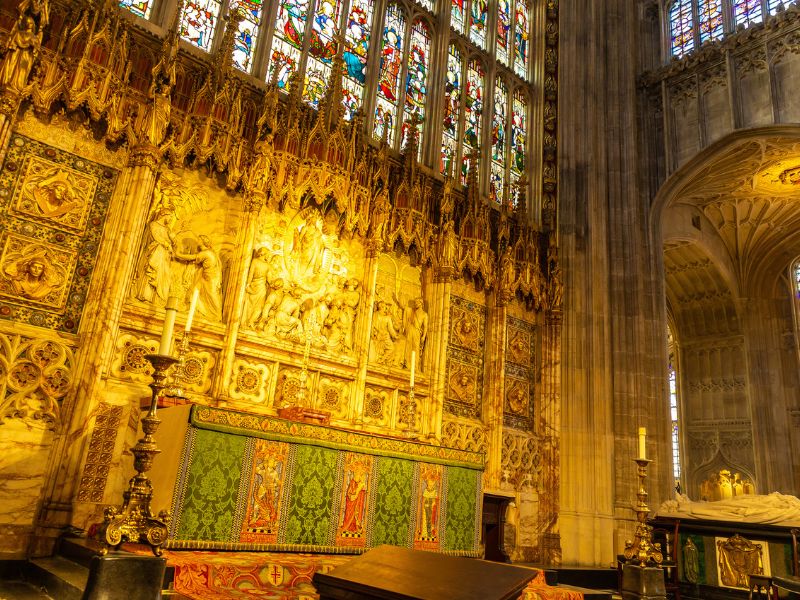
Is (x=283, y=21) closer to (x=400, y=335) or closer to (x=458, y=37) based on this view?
(x=458, y=37)

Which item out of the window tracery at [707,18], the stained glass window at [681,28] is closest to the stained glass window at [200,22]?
the window tracery at [707,18]

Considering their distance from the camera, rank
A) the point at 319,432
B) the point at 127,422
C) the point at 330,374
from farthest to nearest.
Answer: the point at 330,374 < the point at 127,422 < the point at 319,432

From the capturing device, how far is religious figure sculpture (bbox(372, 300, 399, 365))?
938cm

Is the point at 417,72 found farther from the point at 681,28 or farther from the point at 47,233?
the point at 47,233

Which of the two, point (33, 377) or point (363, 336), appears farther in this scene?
point (363, 336)

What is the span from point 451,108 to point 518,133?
2.03 metres

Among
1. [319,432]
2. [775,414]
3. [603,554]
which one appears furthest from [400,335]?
[775,414]

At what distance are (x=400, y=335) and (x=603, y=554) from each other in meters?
5.00

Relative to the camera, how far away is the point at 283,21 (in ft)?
33.4

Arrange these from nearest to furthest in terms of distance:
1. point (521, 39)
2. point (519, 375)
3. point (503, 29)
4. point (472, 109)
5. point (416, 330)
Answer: point (416, 330) < point (519, 375) < point (472, 109) < point (503, 29) < point (521, 39)

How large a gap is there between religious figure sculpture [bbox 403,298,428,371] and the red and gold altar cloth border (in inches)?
104

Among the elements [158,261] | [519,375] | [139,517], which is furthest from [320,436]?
[519,375]

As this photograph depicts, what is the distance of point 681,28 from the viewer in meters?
14.6

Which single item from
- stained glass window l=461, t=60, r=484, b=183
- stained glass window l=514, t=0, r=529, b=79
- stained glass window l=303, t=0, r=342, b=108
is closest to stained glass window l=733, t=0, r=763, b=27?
stained glass window l=514, t=0, r=529, b=79
